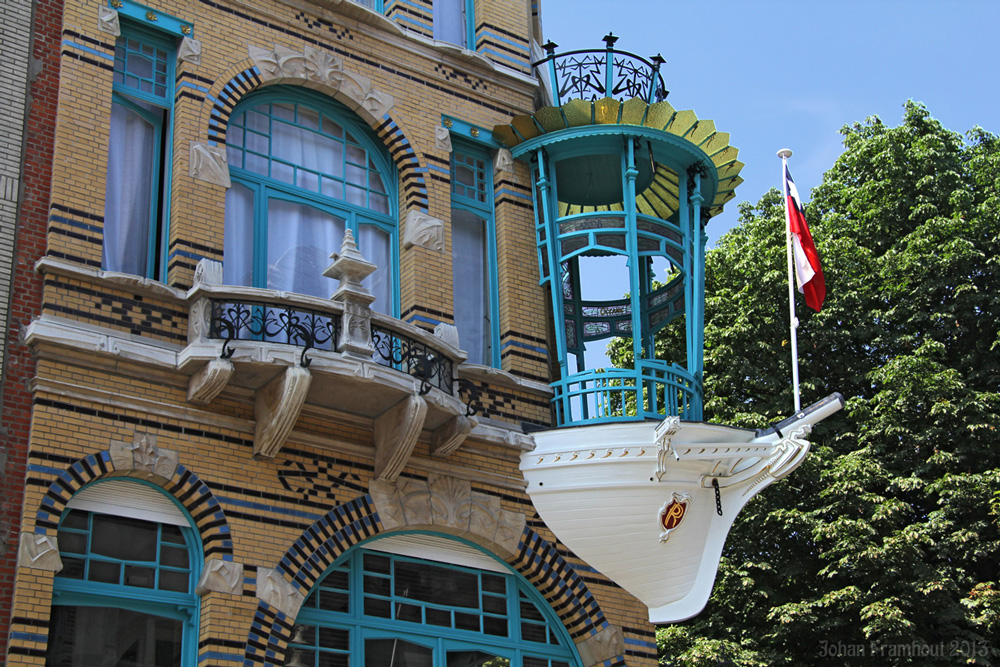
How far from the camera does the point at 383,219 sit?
1633cm

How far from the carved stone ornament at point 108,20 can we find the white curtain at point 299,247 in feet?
8.33

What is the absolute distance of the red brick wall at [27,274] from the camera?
11742 mm

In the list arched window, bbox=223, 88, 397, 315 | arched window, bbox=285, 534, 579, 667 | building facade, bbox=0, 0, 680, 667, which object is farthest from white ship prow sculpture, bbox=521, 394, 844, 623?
arched window, bbox=223, 88, 397, 315

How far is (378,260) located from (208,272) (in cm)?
296

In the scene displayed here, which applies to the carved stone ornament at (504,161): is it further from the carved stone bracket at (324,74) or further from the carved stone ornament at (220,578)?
the carved stone ornament at (220,578)

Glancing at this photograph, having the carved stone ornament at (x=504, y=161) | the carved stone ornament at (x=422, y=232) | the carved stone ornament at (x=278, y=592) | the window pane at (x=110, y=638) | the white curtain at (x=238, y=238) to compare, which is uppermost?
the carved stone ornament at (x=504, y=161)

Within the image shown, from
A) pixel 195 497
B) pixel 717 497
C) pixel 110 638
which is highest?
pixel 717 497

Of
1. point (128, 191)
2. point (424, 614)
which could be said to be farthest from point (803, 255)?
point (128, 191)

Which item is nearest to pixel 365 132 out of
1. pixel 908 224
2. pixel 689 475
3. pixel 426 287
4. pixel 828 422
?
pixel 426 287

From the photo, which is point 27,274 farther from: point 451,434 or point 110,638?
point 451,434

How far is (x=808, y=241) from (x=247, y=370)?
8.32 metres

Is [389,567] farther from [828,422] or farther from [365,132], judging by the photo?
[828,422]

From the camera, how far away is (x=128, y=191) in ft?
47.2

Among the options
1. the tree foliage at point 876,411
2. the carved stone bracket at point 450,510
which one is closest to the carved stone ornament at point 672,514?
the carved stone bracket at point 450,510
